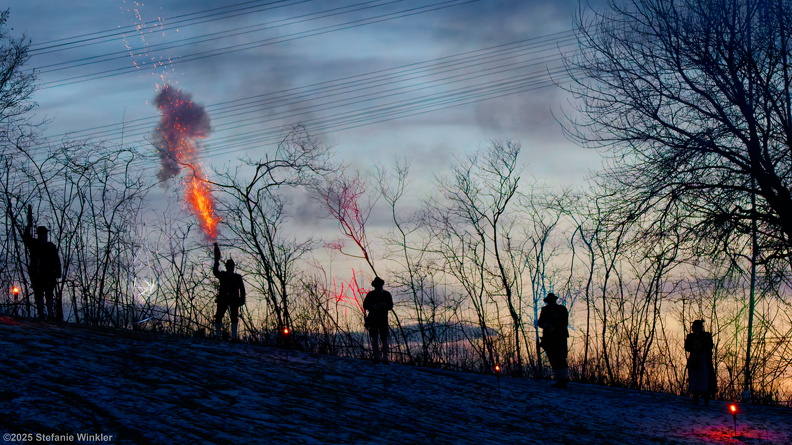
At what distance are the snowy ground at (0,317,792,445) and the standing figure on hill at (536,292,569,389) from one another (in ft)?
1.72

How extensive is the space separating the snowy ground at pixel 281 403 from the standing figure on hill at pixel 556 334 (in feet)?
1.72

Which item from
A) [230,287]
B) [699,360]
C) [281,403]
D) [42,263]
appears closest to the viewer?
[281,403]

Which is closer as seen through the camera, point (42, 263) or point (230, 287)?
point (42, 263)

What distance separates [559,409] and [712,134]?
7.93m

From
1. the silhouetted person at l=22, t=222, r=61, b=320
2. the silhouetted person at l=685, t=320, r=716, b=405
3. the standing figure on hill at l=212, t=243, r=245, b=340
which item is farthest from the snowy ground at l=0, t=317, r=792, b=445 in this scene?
the silhouetted person at l=22, t=222, r=61, b=320

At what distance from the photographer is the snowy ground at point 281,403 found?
7.32 metres

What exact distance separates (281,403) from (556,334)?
7.29 meters

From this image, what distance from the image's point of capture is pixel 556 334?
14789 mm

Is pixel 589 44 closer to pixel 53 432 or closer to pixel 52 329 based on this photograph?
pixel 52 329

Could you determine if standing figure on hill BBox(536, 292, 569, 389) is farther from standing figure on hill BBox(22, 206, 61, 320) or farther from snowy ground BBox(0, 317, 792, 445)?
standing figure on hill BBox(22, 206, 61, 320)

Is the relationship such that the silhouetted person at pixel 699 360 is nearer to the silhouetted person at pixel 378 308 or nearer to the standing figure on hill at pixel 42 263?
the silhouetted person at pixel 378 308

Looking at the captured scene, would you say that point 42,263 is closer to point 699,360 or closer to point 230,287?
point 230,287

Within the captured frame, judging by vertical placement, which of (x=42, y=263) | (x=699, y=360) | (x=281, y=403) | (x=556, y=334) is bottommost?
(x=281, y=403)

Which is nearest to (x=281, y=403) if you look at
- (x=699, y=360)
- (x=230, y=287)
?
(x=230, y=287)
